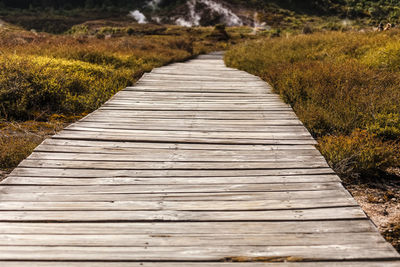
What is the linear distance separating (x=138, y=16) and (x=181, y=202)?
60371mm

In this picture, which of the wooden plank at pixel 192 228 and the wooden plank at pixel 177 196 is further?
the wooden plank at pixel 177 196

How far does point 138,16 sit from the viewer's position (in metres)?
57.5

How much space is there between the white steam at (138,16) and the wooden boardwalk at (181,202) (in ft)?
181

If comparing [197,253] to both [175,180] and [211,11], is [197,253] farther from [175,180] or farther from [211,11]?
[211,11]

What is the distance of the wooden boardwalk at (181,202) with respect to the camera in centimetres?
187

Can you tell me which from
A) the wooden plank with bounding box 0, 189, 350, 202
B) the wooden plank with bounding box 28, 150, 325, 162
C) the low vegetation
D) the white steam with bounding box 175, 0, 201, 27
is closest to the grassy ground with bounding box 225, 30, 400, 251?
the low vegetation

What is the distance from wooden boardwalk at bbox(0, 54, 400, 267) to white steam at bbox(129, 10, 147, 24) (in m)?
55.1

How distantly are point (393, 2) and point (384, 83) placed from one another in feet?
241

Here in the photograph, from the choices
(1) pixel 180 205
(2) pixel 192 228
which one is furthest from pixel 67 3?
(2) pixel 192 228

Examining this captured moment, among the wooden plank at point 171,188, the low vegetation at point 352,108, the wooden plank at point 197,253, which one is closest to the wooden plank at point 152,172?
the wooden plank at point 171,188

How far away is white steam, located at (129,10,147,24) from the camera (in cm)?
5522

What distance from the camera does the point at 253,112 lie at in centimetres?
489

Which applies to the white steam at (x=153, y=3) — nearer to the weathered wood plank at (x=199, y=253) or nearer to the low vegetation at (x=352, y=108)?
the low vegetation at (x=352, y=108)

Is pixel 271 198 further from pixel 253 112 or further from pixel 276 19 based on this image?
pixel 276 19
